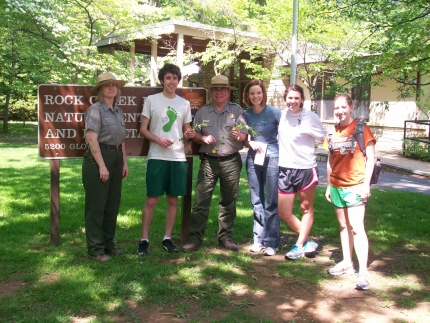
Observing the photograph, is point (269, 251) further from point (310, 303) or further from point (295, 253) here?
point (310, 303)

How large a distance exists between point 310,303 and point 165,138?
6.82 feet

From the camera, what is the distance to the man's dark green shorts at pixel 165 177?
4707 millimetres

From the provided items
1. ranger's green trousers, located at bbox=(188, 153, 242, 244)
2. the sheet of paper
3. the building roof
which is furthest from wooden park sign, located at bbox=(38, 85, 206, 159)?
the building roof

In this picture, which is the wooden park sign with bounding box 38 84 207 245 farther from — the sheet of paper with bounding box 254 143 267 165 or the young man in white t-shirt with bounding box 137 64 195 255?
the sheet of paper with bounding box 254 143 267 165

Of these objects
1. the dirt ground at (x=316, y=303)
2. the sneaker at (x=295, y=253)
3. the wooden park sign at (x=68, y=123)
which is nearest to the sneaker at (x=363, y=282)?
the dirt ground at (x=316, y=303)

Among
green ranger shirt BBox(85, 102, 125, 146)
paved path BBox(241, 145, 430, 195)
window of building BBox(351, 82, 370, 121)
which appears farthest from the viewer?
window of building BBox(351, 82, 370, 121)

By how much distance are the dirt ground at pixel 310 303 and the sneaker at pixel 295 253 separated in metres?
0.37

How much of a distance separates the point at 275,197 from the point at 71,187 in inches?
177

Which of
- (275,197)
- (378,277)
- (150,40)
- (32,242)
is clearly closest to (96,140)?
(32,242)

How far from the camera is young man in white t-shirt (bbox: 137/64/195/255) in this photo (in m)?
4.68

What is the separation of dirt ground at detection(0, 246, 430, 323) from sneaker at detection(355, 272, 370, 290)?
2.1 inches

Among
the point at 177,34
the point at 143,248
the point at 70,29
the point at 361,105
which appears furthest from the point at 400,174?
the point at 70,29

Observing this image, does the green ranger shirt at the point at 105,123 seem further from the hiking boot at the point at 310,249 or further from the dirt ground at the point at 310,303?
the hiking boot at the point at 310,249

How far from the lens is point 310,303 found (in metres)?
3.74
